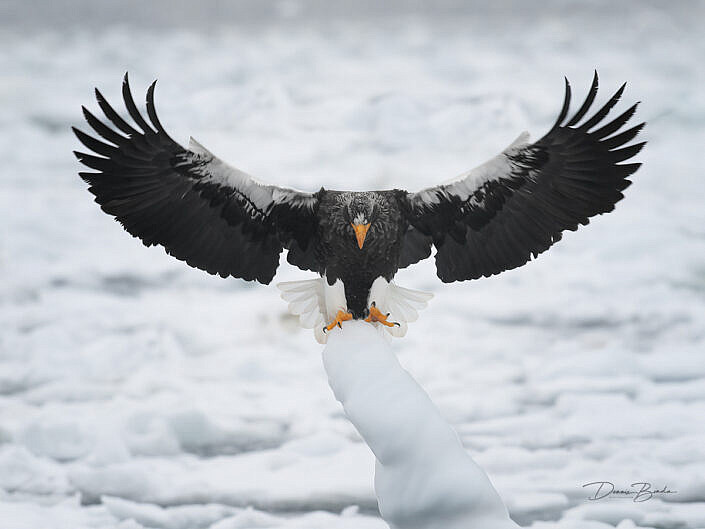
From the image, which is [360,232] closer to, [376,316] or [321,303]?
[376,316]

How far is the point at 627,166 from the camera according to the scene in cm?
504

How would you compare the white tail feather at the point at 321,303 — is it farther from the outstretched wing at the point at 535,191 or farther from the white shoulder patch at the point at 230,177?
the white shoulder patch at the point at 230,177

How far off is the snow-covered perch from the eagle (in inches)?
31.1

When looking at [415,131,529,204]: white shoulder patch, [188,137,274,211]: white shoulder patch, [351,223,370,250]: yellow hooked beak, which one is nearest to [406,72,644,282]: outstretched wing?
[415,131,529,204]: white shoulder patch

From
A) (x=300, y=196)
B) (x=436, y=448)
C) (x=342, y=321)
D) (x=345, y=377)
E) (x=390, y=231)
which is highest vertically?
(x=300, y=196)

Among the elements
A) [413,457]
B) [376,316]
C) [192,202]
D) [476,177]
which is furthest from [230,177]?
[413,457]

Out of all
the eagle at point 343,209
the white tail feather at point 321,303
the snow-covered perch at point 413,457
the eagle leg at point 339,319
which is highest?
the eagle at point 343,209

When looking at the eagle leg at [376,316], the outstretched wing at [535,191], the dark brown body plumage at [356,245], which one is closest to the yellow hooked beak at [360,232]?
the dark brown body plumage at [356,245]

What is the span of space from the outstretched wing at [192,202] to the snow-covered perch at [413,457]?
4.53 ft

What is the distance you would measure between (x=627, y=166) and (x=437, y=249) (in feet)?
4.30

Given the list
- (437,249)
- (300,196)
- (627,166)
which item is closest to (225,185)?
(300,196)

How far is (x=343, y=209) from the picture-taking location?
4.71 meters

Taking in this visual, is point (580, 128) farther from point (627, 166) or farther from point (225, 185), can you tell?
point (225, 185)

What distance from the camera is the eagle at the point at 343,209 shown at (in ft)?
15.8
